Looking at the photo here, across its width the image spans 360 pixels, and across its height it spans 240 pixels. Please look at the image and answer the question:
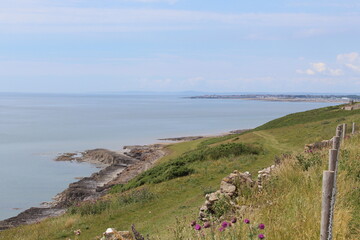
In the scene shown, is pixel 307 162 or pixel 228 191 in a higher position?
pixel 307 162

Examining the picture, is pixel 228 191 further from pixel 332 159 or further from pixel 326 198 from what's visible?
pixel 326 198

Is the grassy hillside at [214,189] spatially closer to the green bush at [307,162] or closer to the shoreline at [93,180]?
the green bush at [307,162]

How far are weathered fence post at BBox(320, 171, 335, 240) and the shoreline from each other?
22.3m

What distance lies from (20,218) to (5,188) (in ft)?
51.1

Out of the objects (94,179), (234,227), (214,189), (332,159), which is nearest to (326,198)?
(332,159)

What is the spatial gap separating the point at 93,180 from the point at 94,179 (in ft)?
1.75

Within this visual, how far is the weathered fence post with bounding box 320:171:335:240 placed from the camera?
495 centimetres

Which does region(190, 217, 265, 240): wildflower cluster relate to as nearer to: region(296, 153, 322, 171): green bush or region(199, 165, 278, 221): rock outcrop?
region(199, 165, 278, 221): rock outcrop

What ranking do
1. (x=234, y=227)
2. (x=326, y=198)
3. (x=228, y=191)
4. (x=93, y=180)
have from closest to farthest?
(x=326, y=198), (x=234, y=227), (x=228, y=191), (x=93, y=180)

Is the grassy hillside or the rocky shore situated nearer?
the grassy hillside

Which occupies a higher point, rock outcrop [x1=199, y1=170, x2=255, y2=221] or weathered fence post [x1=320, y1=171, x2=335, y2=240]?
weathered fence post [x1=320, y1=171, x2=335, y2=240]

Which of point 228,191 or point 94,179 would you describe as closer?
point 228,191

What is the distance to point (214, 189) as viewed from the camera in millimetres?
18312

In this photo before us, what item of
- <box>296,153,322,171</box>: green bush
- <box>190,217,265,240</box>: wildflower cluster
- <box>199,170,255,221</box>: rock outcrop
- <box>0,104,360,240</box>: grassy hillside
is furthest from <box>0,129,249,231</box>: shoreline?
<box>190,217,265,240</box>: wildflower cluster
